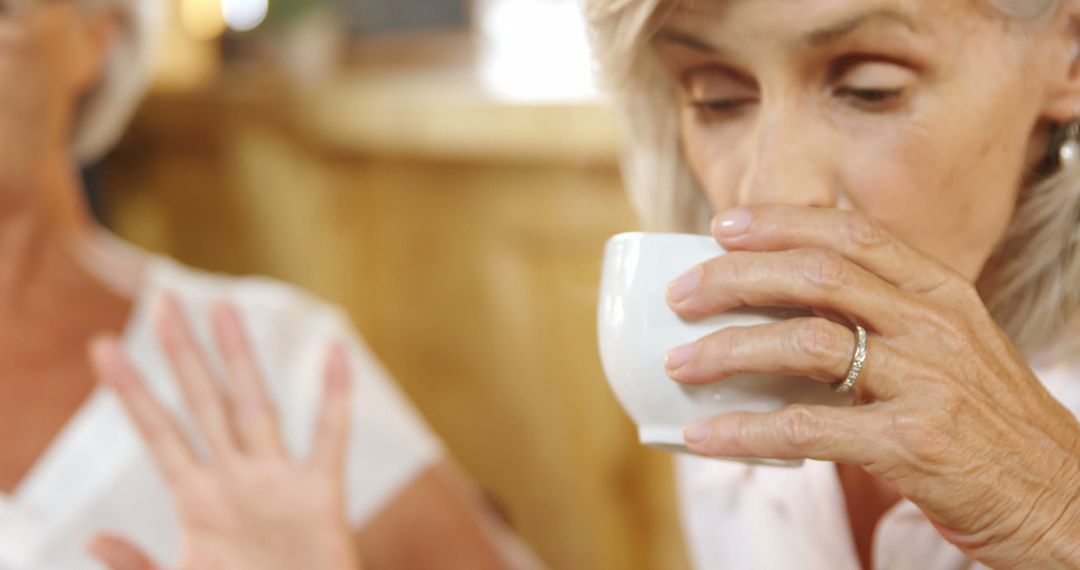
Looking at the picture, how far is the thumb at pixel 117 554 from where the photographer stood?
93 cm

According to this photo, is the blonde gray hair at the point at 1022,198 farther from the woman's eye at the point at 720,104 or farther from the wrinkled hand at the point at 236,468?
the wrinkled hand at the point at 236,468

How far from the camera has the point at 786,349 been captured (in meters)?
0.61

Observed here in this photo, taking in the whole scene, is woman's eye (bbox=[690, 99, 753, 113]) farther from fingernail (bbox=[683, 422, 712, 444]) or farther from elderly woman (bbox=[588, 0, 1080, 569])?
fingernail (bbox=[683, 422, 712, 444])

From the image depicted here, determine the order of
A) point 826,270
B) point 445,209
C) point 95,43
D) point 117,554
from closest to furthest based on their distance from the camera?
point 826,270
point 117,554
point 95,43
point 445,209

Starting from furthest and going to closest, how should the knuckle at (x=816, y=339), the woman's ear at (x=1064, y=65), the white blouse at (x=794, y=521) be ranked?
the white blouse at (x=794, y=521) → the woman's ear at (x=1064, y=65) → the knuckle at (x=816, y=339)

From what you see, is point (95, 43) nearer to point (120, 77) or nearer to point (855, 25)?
point (120, 77)

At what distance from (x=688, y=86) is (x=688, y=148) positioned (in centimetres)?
6

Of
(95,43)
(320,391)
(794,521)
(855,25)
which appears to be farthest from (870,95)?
(95,43)

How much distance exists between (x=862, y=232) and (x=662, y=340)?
0.39ft

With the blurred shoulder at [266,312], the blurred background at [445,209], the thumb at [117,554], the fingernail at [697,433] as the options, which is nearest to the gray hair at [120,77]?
the blurred shoulder at [266,312]

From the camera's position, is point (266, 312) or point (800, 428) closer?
point (800, 428)

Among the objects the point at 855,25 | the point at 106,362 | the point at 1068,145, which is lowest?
the point at 106,362

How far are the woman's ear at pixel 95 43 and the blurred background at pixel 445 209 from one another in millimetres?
551

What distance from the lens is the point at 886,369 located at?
608 mm
